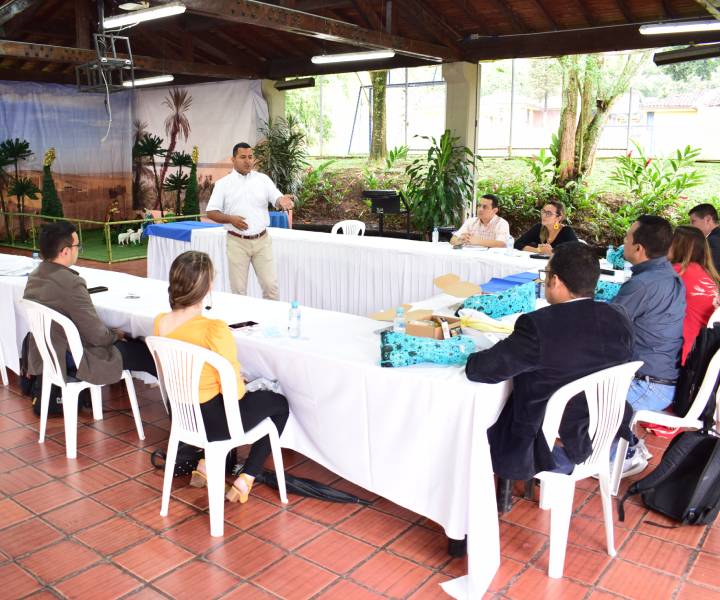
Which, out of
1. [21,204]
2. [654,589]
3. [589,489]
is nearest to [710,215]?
[589,489]

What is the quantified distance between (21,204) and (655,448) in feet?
40.1

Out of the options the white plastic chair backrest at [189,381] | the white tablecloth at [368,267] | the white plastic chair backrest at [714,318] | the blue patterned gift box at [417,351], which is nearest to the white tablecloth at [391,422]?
the blue patterned gift box at [417,351]

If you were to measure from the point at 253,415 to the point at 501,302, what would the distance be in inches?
55.6

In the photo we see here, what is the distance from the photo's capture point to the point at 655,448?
3477mm

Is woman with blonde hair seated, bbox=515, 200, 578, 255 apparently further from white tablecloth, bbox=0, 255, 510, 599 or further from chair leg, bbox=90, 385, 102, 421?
chair leg, bbox=90, 385, 102, 421

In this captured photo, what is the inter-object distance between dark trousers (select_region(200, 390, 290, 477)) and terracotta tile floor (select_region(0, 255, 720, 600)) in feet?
0.67

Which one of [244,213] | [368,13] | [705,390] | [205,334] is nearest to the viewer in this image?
[205,334]

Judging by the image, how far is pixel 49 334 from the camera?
317cm

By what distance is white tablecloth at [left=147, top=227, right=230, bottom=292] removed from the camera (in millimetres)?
6672

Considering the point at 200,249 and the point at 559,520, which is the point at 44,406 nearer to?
the point at 559,520

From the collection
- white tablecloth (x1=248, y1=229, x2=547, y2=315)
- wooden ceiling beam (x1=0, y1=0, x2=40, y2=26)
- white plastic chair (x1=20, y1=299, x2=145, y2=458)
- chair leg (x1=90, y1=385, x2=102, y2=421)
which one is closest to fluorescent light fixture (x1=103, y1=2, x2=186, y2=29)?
wooden ceiling beam (x1=0, y1=0, x2=40, y2=26)

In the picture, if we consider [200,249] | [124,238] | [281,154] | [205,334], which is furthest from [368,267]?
[124,238]

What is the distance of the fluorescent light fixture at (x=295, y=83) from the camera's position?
10.0m

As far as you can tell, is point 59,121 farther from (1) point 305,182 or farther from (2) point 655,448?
(2) point 655,448
